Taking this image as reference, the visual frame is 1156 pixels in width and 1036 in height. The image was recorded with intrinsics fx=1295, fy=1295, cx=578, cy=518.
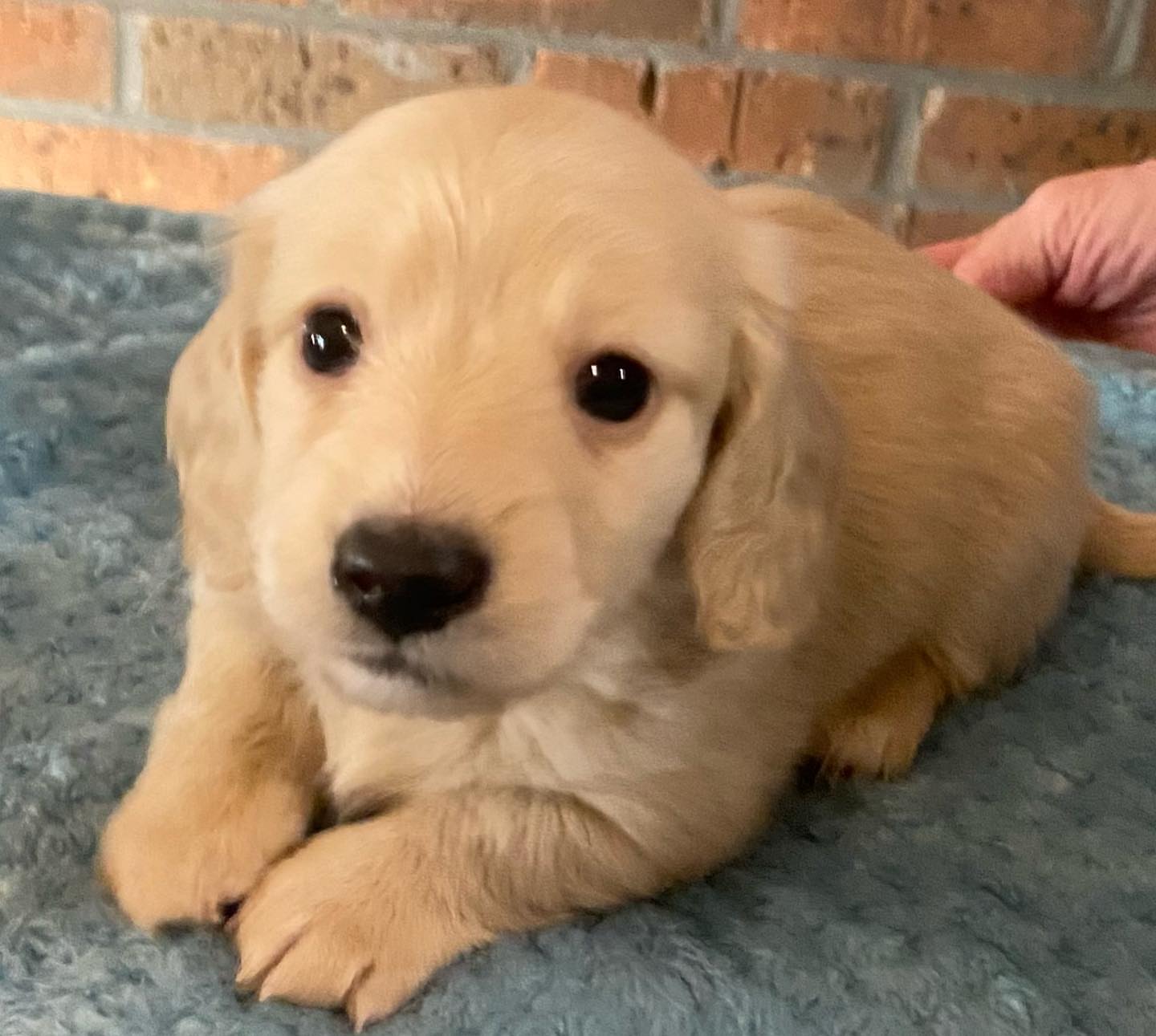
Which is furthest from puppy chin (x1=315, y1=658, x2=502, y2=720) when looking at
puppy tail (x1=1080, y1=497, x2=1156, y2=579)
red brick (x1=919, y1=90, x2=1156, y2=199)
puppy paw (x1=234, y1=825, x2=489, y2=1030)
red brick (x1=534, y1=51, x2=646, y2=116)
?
red brick (x1=919, y1=90, x2=1156, y2=199)

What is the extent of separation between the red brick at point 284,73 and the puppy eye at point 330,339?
1.68 metres

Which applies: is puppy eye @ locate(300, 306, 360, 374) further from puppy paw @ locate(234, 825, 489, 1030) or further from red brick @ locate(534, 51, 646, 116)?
red brick @ locate(534, 51, 646, 116)

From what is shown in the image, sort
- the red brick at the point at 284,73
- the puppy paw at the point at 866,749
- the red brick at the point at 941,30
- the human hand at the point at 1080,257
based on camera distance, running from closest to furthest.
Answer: the puppy paw at the point at 866,749, the human hand at the point at 1080,257, the red brick at the point at 941,30, the red brick at the point at 284,73

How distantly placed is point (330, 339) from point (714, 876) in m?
0.58

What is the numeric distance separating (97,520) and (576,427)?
0.84m

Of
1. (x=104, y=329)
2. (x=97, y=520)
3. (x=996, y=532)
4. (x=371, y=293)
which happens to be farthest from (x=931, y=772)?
(x=104, y=329)

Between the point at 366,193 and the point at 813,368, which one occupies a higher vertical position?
the point at 366,193

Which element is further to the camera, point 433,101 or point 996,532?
point 996,532

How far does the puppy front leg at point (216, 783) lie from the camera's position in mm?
1000

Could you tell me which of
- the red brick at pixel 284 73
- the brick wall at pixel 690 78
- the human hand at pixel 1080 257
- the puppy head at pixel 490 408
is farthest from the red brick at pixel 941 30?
the puppy head at pixel 490 408

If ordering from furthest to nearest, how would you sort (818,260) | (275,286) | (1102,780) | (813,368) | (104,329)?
(104,329), (818,260), (1102,780), (813,368), (275,286)

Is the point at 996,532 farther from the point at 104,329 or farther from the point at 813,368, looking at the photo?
the point at 104,329

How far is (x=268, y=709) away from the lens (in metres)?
1.15

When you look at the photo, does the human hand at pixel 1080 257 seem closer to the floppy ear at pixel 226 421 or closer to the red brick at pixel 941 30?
the red brick at pixel 941 30
